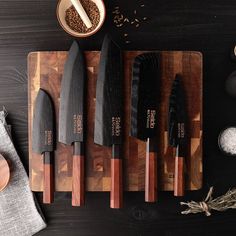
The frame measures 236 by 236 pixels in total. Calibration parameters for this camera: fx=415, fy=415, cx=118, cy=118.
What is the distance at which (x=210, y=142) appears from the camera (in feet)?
3.52

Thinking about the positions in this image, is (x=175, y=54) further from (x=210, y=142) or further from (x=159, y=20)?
(x=210, y=142)

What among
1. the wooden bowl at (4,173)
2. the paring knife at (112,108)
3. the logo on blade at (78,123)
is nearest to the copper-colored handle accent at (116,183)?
the paring knife at (112,108)

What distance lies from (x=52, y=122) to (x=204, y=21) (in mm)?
463

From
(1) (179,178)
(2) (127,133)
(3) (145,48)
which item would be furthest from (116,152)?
(3) (145,48)

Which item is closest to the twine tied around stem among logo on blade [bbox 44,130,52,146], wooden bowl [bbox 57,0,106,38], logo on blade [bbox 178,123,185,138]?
logo on blade [bbox 178,123,185,138]

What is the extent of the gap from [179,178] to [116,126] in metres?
0.20

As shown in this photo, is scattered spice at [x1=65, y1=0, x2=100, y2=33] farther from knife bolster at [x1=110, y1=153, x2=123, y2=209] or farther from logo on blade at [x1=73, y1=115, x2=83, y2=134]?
knife bolster at [x1=110, y1=153, x2=123, y2=209]

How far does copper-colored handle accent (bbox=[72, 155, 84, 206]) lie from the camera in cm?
99

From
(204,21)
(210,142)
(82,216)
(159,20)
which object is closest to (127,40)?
(159,20)

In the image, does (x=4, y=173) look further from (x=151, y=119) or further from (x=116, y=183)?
(x=151, y=119)

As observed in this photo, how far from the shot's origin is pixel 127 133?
3.35 feet

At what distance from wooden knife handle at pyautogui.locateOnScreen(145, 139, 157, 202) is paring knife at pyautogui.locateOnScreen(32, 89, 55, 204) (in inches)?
9.1

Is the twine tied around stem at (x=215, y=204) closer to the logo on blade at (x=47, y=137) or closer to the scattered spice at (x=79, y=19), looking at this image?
the logo on blade at (x=47, y=137)

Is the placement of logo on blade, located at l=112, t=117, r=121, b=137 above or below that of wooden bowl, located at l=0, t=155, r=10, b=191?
above
